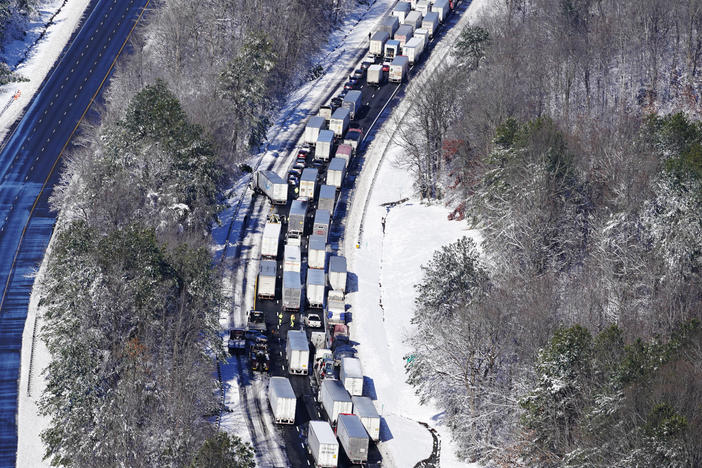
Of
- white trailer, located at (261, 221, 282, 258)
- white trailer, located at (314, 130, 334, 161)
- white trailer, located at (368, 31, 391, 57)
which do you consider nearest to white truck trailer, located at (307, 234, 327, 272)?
white trailer, located at (261, 221, 282, 258)

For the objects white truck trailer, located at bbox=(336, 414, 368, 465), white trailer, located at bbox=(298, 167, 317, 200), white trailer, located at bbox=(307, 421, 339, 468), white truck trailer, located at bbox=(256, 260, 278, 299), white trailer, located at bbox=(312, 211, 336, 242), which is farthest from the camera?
white trailer, located at bbox=(298, 167, 317, 200)

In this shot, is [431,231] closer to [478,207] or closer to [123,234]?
[478,207]

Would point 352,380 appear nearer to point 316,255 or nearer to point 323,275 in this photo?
point 323,275

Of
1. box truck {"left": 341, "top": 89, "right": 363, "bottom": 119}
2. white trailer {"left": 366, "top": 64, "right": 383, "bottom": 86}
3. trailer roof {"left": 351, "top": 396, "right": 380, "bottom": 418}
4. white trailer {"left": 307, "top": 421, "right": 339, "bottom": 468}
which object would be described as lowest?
white trailer {"left": 307, "top": 421, "right": 339, "bottom": 468}

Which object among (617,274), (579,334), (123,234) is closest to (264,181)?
(123,234)

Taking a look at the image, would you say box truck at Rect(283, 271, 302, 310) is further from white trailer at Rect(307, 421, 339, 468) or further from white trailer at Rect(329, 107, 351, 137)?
white trailer at Rect(329, 107, 351, 137)

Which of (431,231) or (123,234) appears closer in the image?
(123,234)
